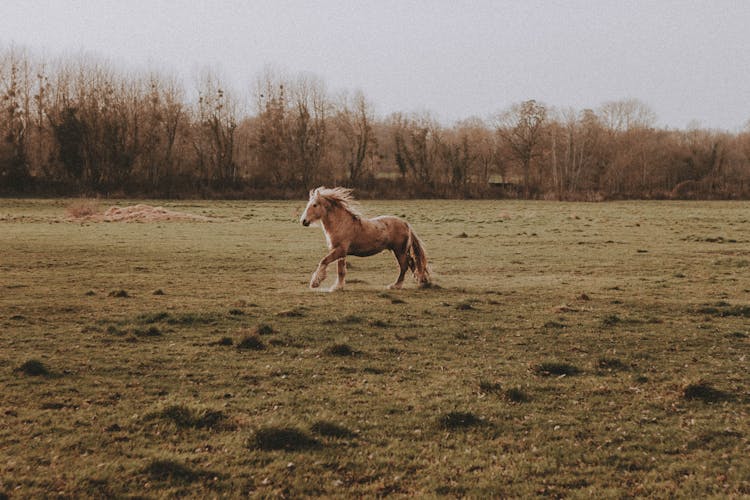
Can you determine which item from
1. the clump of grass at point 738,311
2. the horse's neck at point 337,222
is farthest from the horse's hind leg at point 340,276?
the clump of grass at point 738,311

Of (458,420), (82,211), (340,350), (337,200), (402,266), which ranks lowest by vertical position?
(458,420)

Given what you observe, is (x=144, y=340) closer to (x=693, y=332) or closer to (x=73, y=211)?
(x=693, y=332)

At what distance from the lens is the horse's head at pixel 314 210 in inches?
688

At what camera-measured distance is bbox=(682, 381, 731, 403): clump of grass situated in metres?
8.35

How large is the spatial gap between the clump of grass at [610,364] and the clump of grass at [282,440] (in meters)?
5.08

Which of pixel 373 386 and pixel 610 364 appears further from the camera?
pixel 610 364

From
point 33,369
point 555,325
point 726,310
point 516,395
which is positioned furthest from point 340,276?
point 516,395

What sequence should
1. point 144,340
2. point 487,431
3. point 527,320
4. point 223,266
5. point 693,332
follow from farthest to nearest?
1. point 223,266
2. point 527,320
3. point 693,332
4. point 144,340
5. point 487,431

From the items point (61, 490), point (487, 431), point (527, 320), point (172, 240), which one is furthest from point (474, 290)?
point (172, 240)

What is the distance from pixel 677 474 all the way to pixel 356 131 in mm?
84686

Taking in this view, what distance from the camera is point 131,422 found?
7281 millimetres

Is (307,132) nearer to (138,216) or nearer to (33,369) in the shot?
(138,216)

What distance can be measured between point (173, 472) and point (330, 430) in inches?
70.7

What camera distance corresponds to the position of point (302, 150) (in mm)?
82938
